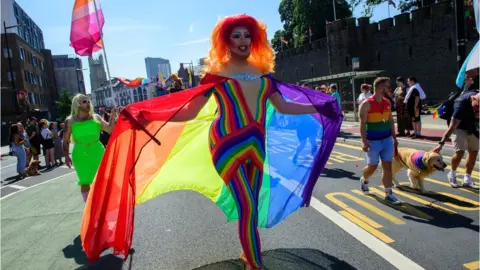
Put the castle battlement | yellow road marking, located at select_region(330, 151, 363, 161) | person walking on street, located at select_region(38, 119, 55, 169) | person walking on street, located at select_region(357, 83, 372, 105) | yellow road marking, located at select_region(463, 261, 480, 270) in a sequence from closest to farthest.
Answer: yellow road marking, located at select_region(463, 261, 480, 270)
yellow road marking, located at select_region(330, 151, 363, 161)
person walking on street, located at select_region(357, 83, 372, 105)
person walking on street, located at select_region(38, 119, 55, 169)
the castle battlement

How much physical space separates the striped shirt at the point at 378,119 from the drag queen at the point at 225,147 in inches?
65.0

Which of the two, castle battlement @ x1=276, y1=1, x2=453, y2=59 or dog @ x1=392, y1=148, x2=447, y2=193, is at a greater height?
castle battlement @ x1=276, y1=1, x2=453, y2=59

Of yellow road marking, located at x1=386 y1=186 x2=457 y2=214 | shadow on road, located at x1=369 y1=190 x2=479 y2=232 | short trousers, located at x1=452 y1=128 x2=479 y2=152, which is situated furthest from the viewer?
short trousers, located at x1=452 y1=128 x2=479 y2=152

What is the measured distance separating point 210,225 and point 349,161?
192 inches

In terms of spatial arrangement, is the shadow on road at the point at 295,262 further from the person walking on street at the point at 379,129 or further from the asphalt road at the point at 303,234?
the person walking on street at the point at 379,129

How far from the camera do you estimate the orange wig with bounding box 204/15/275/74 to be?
10.8 ft

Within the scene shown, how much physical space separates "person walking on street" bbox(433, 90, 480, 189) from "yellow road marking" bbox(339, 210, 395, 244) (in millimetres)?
1700

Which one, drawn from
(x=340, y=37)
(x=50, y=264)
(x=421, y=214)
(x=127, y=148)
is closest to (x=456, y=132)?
(x=421, y=214)

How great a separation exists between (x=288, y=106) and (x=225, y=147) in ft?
2.55

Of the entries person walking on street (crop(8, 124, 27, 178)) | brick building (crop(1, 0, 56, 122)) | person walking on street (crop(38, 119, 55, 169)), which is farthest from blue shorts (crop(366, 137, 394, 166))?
brick building (crop(1, 0, 56, 122))

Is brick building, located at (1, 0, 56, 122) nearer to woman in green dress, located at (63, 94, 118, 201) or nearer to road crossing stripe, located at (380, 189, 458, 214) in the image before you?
woman in green dress, located at (63, 94, 118, 201)

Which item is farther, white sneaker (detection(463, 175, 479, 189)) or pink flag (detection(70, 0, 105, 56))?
pink flag (detection(70, 0, 105, 56))

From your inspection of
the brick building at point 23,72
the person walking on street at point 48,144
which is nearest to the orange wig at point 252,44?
the person walking on street at point 48,144

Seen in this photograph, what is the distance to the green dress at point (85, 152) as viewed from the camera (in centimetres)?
470
